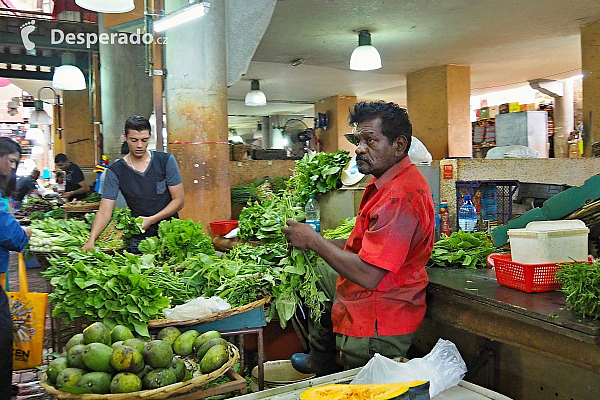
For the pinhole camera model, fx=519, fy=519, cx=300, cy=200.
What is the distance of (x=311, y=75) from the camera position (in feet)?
42.9

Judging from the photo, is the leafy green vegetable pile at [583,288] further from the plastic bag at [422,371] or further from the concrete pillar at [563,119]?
the concrete pillar at [563,119]

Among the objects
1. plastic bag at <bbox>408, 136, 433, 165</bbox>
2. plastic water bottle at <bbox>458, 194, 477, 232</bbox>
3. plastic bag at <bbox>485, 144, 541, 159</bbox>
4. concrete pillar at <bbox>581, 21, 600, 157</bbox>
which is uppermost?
concrete pillar at <bbox>581, 21, 600, 157</bbox>

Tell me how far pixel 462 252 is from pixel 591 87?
652 cm

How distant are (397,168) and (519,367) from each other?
134 cm

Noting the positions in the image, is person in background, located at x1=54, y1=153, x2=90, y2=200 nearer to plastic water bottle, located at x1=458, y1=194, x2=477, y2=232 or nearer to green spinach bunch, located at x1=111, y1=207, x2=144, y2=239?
green spinach bunch, located at x1=111, y1=207, x2=144, y2=239

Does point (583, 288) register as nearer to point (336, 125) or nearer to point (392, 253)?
point (392, 253)

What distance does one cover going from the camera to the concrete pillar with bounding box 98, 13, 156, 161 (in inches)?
343

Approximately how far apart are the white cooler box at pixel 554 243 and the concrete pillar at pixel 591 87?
21.9 ft

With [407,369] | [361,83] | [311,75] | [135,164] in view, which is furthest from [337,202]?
[361,83]

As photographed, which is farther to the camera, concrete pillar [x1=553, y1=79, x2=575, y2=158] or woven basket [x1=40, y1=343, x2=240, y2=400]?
concrete pillar [x1=553, y1=79, x2=575, y2=158]

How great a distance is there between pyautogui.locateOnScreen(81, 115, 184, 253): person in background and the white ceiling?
379 cm

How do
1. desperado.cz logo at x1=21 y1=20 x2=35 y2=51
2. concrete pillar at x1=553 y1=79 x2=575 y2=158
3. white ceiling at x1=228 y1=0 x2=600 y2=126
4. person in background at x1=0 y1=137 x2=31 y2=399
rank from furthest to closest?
concrete pillar at x1=553 y1=79 x2=575 y2=158, desperado.cz logo at x1=21 y1=20 x2=35 y2=51, white ceiling at x1=228 y1=0 x2=600 y2=126, person in background at x1=0 y1=137 x2=31 y2=399

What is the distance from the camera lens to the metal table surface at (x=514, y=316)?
1986 millimetres

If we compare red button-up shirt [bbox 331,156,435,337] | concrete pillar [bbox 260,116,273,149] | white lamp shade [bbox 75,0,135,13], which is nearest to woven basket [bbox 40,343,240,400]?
red button-up shirt [bbox 331,156,435,337]
